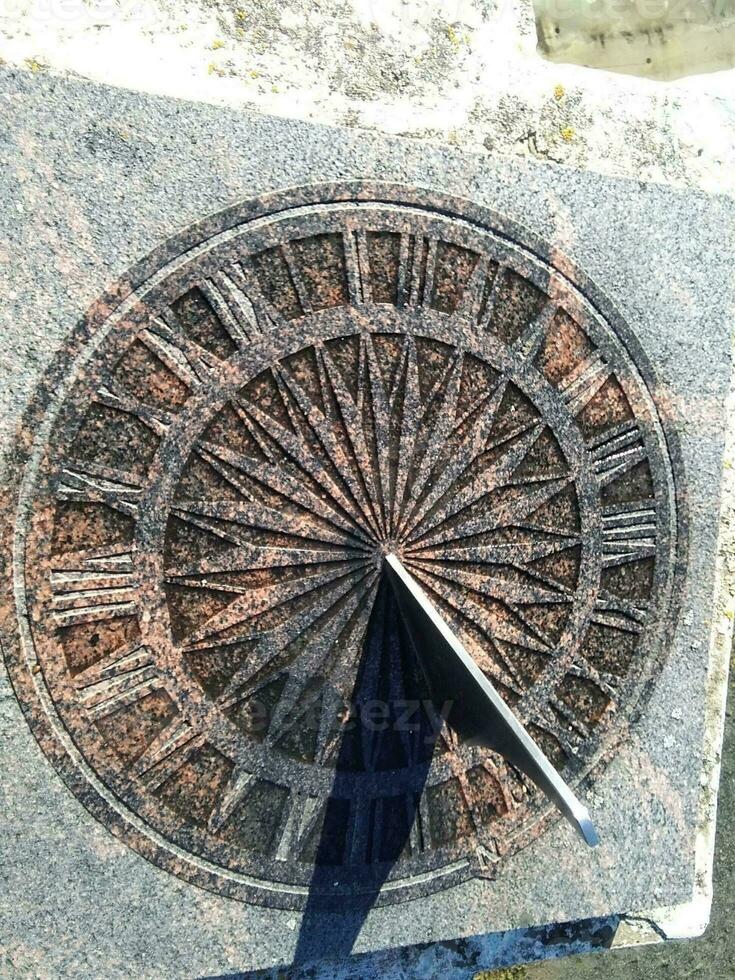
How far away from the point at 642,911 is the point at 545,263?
4.07 m

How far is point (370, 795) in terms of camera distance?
14.6 ft

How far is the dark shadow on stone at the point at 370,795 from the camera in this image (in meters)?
4.39

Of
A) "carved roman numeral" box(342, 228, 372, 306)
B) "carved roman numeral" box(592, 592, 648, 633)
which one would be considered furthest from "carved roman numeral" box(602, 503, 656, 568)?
"carved roman numeral" box(342, 228, 372, 306)

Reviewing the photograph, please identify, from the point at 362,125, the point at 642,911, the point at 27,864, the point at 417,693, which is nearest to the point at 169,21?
the point at 362,125

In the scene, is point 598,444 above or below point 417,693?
above

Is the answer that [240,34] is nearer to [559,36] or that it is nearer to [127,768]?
[559,36]

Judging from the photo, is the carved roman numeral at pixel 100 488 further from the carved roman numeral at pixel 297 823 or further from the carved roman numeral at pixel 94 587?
the carved roman numeral at pixel 297 823

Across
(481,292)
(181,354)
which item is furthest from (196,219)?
(481,292)

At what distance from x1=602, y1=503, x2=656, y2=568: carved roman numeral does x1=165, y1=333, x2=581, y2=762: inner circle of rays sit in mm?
709

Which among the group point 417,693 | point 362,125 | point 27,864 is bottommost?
point 27,864

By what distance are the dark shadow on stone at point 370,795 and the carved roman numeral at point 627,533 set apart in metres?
1.38

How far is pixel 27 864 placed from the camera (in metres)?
4.10

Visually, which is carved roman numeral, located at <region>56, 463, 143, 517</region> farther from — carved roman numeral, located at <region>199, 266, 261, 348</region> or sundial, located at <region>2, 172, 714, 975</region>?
carved roman numeral, located at <region>199, 266, 261, 348</region>

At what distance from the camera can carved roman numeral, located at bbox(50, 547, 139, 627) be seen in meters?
4.04
